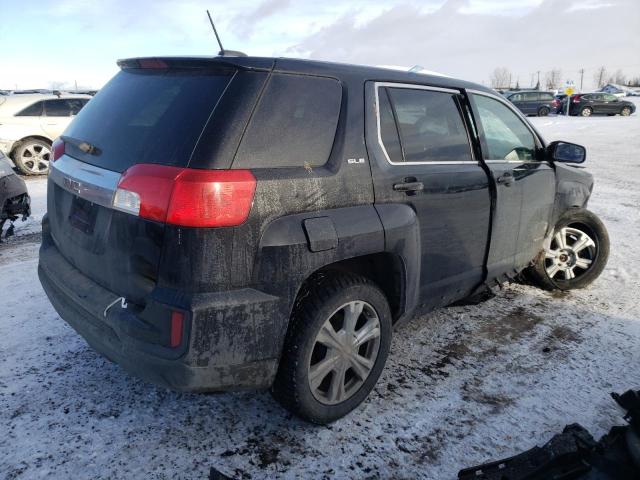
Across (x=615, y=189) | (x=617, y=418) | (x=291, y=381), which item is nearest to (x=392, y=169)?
(x=291, y=381)

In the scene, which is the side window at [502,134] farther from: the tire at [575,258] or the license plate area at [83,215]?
the license plate area at [83,215]

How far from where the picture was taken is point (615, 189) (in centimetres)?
902

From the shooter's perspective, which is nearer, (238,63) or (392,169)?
(238,63)

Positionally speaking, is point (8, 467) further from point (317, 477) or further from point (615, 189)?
point (615, 189)

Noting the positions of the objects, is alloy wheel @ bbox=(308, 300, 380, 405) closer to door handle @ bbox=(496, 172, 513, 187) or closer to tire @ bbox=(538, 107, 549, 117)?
door handle @ bbox=(496, 172, 513, 187)

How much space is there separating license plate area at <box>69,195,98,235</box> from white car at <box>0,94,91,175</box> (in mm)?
9203


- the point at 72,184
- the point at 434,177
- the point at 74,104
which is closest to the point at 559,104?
the point at 74,104

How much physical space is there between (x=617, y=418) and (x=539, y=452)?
3.09ft

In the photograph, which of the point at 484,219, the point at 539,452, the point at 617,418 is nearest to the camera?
the point at 539,452

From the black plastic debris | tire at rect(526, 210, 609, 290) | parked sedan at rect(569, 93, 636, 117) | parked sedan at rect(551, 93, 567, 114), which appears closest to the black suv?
the black plastic debris

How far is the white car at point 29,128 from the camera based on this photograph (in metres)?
10.4

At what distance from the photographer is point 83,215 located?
2428 mm

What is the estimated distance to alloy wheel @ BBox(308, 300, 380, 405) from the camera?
2457mm

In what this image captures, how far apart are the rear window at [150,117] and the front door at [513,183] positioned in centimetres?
195
